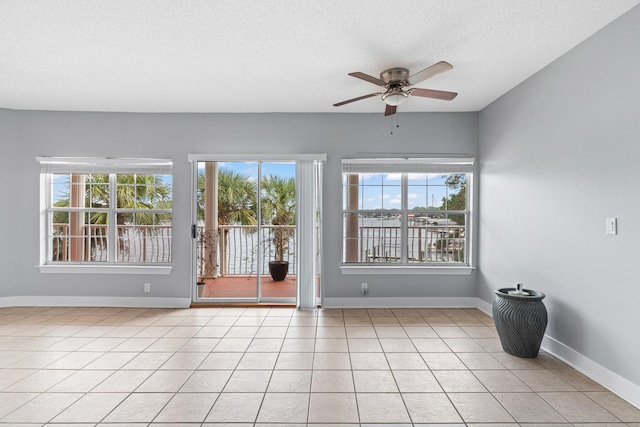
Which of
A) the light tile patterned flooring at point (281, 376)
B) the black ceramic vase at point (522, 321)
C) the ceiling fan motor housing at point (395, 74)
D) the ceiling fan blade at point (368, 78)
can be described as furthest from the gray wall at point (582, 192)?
the ceiling fan blade at point (368, 78)

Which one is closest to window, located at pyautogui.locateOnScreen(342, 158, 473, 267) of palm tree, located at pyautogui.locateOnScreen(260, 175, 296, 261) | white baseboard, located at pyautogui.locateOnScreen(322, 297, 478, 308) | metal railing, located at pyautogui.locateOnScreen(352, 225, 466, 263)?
metal railing, located at pyautogui.locateOnScreen(352, 225, 466, 263)

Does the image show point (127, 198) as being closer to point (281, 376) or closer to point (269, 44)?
point (269, 44)

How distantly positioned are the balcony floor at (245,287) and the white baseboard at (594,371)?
324 centimetres

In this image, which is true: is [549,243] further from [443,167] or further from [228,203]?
[228,203]

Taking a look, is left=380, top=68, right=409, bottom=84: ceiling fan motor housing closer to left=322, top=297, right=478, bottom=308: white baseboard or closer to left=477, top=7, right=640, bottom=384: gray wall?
left=477, top=7, right=640, bottom=384: gray wall

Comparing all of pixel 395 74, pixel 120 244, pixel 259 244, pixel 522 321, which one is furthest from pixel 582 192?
pixel 120 244

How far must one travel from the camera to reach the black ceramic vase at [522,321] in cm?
295

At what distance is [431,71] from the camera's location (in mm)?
2773

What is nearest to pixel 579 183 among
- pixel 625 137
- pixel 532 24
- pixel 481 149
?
pixel 625 137

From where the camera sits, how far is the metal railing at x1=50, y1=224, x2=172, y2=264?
475 cm

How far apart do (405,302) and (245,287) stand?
2651mm

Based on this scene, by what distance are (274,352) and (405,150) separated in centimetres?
309

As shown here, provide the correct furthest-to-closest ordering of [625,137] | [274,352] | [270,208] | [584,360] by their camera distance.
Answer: [270,208] < [274,352] < [584,360] < [625,137]

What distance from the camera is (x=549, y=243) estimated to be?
126 inches
